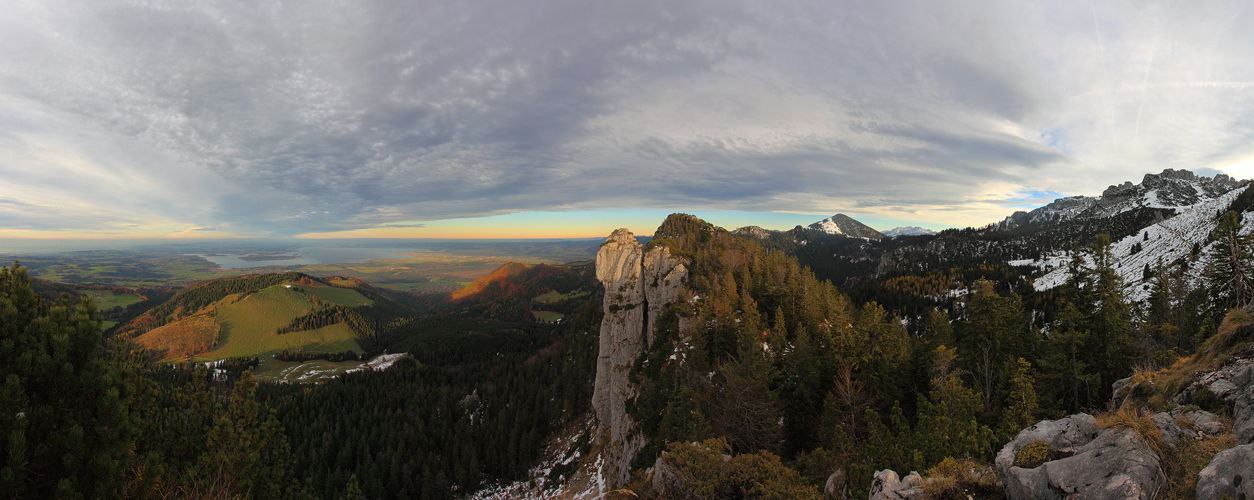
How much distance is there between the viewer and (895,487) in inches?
458

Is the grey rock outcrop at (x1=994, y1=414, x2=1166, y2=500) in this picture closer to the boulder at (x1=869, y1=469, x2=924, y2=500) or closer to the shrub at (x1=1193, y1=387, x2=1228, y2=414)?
the boulder at (x1=869, y1=469, x2=924, y2=500)

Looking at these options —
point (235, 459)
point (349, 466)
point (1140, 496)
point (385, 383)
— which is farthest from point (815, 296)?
point (385, 383)

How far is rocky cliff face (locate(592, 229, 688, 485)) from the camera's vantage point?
172ft

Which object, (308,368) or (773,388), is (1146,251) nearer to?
(773,388)

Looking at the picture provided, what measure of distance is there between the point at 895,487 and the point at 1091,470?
4.17 m

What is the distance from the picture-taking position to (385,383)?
4281 inches

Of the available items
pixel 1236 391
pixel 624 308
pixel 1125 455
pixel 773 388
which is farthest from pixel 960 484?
pixel 624 308

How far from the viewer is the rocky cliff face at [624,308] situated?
52.4 meters

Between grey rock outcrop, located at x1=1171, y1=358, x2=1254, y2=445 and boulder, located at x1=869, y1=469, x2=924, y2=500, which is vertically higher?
grey rock outcrop, located at x1=1171, y1=358, x2=1254, y2=445

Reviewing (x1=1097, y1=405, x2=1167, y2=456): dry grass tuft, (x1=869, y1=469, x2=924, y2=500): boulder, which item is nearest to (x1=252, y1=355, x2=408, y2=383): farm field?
(x1=869, y1=469, x2=924, y2=500): boulder

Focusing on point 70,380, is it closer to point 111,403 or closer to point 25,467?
point 111,403

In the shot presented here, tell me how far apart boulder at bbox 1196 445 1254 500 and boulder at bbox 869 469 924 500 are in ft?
16.3

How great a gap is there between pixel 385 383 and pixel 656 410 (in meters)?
101

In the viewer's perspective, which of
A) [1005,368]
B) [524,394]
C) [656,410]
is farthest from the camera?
[524,394]
